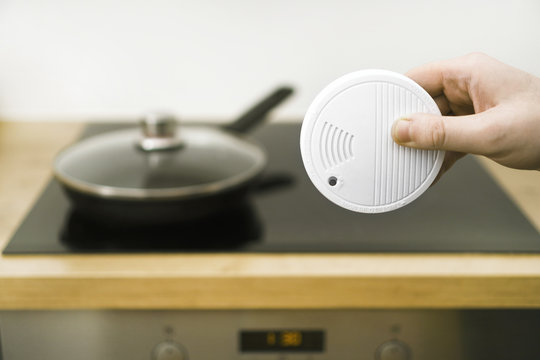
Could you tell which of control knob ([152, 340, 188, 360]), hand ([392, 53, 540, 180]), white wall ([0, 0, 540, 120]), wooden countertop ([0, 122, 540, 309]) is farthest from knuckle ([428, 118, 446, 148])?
white wall ([0, 0, 540, 120])

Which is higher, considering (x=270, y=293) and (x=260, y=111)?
(x=260, y=111)

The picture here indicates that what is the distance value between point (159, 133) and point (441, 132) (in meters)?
0.53

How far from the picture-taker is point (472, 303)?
690mm

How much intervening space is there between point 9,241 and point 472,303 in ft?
1.85

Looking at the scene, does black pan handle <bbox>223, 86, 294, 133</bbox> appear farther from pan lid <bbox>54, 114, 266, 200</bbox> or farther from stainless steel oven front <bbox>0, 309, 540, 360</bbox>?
stainless steel oven front <bbox>0, 309, 540, 360</bbox>

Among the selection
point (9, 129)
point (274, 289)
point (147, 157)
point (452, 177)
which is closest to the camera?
point (274, 289)

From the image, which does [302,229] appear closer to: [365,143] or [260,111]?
[260,111]

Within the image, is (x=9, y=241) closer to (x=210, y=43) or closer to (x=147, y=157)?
(x=147, y=157)

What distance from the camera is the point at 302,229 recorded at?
768 millimetres

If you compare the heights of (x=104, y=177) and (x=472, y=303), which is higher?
(x=104, y=177)

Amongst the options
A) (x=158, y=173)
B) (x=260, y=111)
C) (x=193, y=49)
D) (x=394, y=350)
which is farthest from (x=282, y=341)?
(x=193, y=49)

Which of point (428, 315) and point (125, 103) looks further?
point (125, 103)

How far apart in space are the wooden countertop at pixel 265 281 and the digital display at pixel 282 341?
5cm

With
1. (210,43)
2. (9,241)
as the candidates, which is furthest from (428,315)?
(210,43)
